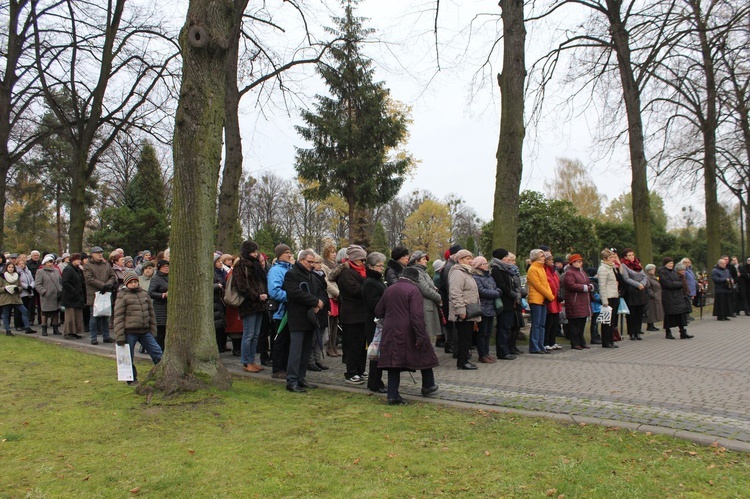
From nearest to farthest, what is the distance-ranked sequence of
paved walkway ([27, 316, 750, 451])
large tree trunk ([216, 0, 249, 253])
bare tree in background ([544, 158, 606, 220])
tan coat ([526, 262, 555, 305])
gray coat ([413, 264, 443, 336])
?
1. paved walkway ([27, 316, 750, 451])
2. gray coat ([413, 264, 443, 336])
3. tan coat ([526, 262, 555, 305])
4. large tree trunk ([216, 0, 249, 253])
5. bare tree in background ([544, 158, 606, 220])

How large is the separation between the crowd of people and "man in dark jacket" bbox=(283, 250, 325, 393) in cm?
1

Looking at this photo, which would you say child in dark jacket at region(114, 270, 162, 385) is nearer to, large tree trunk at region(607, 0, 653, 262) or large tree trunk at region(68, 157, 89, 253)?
large tree trunk at region(68, 157, 89, 253)

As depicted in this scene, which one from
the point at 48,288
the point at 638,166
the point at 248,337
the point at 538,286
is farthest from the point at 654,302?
the point at 48,288

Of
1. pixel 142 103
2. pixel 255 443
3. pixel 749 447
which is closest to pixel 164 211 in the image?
pixel 142 103

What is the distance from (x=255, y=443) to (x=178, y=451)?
2.13 ft

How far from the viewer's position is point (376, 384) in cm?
757

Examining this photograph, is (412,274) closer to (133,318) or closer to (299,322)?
(299,322)

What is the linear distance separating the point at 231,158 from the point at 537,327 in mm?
7616

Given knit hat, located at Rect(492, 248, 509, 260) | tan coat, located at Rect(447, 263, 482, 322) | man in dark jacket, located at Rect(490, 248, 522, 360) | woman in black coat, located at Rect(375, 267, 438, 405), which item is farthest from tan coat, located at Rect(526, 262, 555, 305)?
woman in black coat, located at Rect(375, 267, 438, 405)

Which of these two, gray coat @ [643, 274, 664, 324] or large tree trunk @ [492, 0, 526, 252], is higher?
large tree trunk @ [492, 0, 526, 252]

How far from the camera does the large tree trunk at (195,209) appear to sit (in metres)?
6.83

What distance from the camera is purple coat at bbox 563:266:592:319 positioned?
444 inches

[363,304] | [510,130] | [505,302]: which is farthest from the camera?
[510,130]

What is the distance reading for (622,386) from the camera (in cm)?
745
